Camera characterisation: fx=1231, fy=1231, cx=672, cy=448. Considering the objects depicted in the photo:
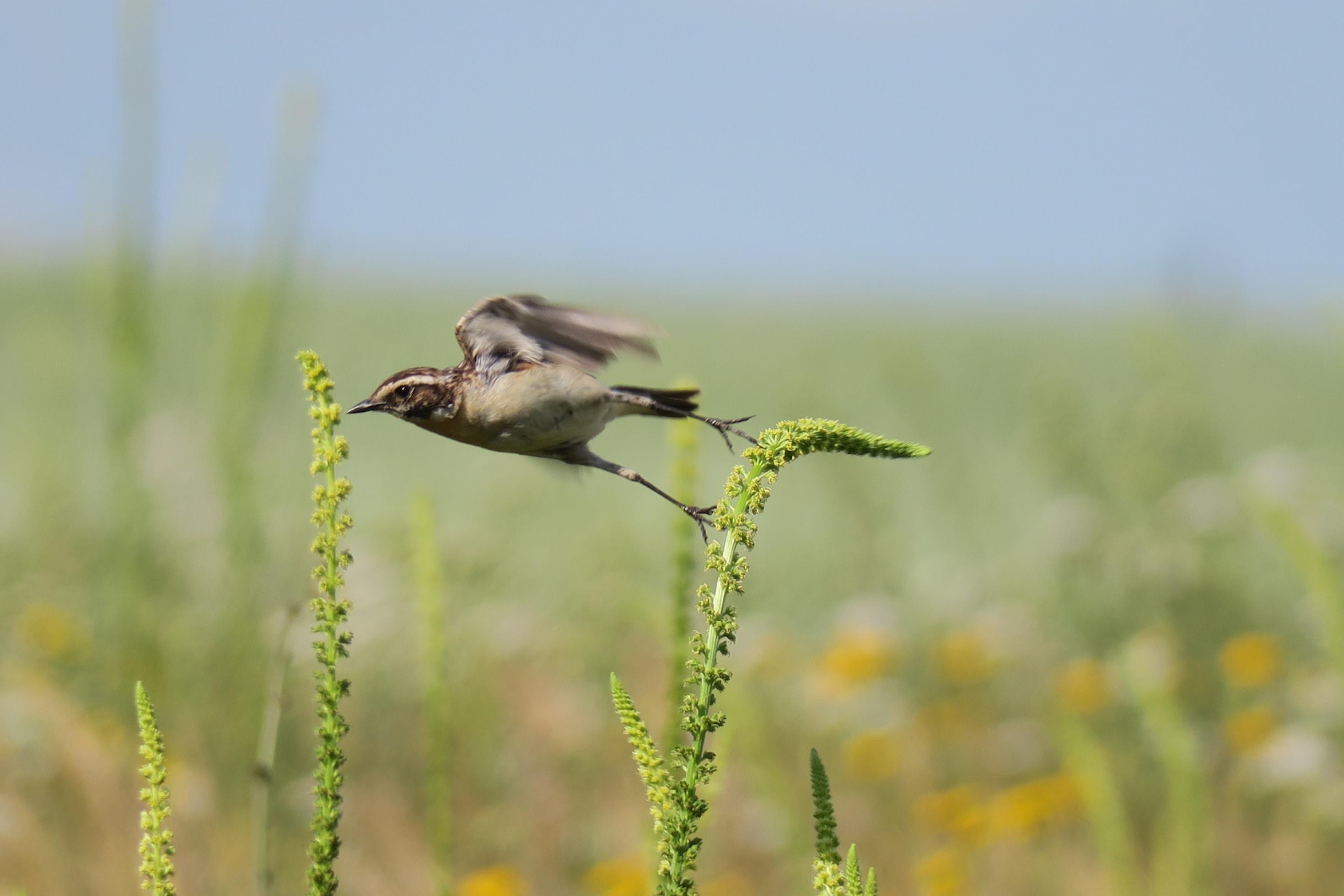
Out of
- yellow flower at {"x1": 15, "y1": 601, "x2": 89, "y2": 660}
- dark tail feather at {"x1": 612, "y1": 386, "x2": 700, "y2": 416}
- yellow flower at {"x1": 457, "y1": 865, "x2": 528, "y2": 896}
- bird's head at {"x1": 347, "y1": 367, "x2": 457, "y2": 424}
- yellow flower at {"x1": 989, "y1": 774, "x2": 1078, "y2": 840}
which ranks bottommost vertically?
yellow flower at {"x1": 15, "y1": 601, "x2": 89, "y2": 660}

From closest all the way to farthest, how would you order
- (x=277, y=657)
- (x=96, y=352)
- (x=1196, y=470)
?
(x=277, y=657), (x=1196, y=470), (x=96, y=352)

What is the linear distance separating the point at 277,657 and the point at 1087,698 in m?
4.13

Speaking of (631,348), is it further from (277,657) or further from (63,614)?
(63,614)

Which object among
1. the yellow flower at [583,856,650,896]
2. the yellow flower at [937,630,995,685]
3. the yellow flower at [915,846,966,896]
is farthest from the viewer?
the yellow flower at [937,630,995,685]

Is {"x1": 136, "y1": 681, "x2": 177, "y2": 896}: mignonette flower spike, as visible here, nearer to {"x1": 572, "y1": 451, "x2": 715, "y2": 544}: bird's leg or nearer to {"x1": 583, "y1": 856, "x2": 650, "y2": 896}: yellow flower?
{"x1": 572, "y1": 451, "x2": 715, "y2": 544}: bird's leg

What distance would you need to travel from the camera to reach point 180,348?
51.4 feet

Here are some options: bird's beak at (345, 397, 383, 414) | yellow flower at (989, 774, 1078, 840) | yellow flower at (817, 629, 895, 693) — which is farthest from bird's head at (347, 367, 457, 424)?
yellow flower at (817, 629, 895, 693)

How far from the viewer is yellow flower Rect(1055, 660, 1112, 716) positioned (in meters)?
4.82

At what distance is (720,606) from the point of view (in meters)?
0.89

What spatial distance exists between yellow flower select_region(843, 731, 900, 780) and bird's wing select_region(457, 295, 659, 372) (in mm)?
3390

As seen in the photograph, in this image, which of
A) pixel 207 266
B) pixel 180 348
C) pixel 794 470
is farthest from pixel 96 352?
pixel 207 266

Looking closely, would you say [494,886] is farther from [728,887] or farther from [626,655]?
[626,655]

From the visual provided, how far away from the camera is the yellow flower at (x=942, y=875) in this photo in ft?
10.1

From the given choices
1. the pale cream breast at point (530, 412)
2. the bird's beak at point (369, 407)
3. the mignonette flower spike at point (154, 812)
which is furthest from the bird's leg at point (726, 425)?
the mignonette flower spike at point (154, 812)
